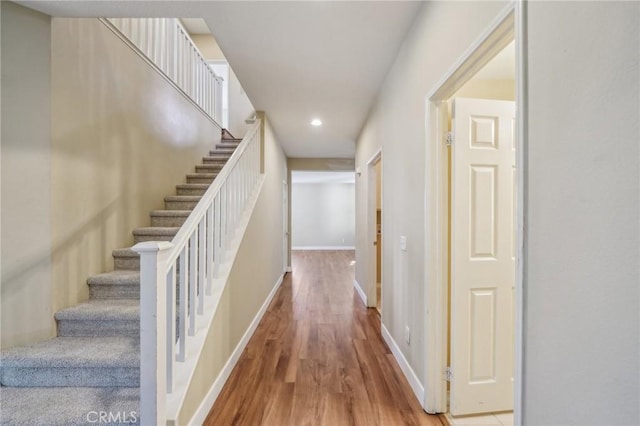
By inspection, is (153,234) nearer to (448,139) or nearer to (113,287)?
(113,287)

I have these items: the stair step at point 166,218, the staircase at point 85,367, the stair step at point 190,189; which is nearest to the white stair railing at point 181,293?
the staircase at point 85,367

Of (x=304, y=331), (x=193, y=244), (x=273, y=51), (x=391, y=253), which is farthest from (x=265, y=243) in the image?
(x=273, y=51)

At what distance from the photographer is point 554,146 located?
2.56 feet

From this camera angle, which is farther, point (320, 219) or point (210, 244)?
point (320, 219)

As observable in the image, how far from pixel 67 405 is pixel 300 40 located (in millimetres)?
2647

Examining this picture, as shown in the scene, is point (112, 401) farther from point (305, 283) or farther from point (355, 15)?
point (305, 283)

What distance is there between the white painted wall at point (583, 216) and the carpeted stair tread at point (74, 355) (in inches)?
76.0

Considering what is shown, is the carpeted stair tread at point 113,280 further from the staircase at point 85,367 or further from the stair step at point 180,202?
the stair step at point 180,202

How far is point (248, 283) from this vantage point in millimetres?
2705

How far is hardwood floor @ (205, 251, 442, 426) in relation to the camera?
5.47 ft

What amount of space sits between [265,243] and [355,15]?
269 cm

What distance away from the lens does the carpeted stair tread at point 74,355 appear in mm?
1513

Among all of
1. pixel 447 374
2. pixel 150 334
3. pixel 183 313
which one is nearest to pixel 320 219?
pixel 447 374

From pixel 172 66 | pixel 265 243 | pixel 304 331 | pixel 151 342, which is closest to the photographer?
pixel 151 342
